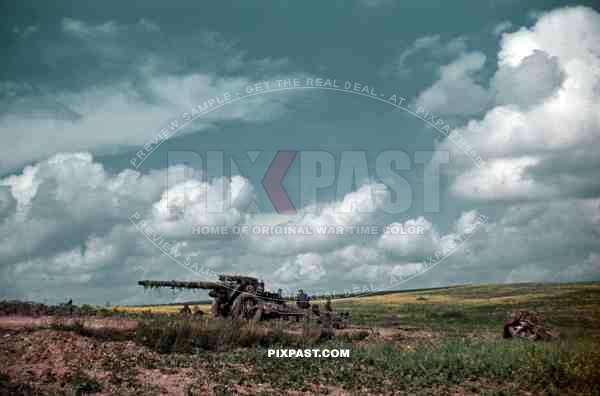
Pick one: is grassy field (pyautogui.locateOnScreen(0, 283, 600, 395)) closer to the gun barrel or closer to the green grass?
the green grass

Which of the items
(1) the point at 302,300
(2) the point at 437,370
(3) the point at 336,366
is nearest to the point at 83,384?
(3) the point at 336,366

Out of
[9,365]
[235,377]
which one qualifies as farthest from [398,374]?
[9,365]

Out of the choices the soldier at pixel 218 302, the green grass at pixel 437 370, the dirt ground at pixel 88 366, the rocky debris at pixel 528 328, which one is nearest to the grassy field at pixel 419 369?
the green grass at pixel 437 370

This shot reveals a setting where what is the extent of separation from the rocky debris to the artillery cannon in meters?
7.39

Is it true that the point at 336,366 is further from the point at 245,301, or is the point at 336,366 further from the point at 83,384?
the point at 245,301

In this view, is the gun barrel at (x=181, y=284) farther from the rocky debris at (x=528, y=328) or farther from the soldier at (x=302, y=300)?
the rocky debris at (x=528, y=328)

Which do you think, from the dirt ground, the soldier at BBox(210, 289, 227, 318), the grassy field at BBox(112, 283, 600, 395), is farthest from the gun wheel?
the dirt ground

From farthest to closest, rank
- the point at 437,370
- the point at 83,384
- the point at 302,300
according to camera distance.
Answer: the point at 302,300, the point at 437,370, the point at 83,384

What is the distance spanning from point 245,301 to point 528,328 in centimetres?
1166

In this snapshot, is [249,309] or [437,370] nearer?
[437,370]

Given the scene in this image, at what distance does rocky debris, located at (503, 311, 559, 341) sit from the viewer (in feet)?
57.8

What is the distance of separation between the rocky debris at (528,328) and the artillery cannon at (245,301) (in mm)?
7390

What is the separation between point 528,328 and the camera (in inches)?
726

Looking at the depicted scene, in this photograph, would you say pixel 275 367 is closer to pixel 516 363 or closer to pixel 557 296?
pixel 516 363
